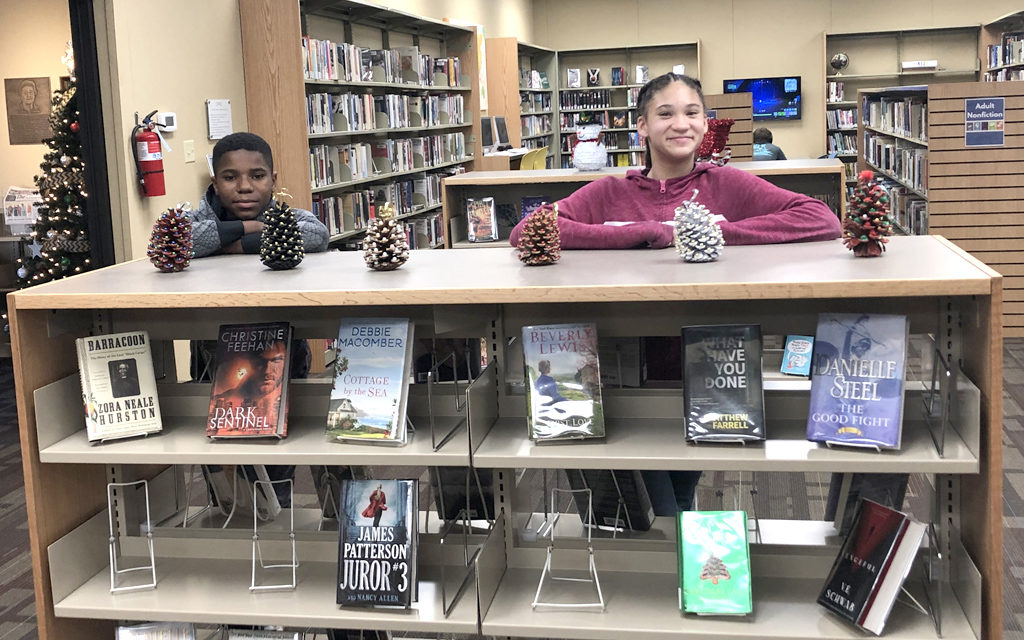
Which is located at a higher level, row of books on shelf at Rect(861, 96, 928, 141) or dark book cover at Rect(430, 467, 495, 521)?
row of books on shelf at Rect(861, 96, 928, 141)

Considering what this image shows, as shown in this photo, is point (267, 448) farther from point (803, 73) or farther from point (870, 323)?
point (803, 73)

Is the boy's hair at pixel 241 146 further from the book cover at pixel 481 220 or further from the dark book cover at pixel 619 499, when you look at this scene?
the book cover at pixel 481 220

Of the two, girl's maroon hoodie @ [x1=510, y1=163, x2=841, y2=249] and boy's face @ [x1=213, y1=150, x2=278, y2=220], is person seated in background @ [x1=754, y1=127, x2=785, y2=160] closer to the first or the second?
girl's maroon hoodie @ [x1=510, y1=163, x2=841, y2=249]

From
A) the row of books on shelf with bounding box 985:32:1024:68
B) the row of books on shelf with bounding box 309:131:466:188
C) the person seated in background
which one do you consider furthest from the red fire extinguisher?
the row of books on shelf with bounding box 985:32:1024:68

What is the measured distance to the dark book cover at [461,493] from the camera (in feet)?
7.75

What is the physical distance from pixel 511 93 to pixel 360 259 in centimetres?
933

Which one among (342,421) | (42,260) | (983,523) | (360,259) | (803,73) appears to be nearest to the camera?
(983,523)

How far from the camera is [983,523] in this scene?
1.85m

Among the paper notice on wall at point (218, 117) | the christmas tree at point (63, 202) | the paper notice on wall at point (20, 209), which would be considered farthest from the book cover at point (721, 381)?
the paper notice on wall at point (20, 209)

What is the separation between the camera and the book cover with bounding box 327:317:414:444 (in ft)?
6.84

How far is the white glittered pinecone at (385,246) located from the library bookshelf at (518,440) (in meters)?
0.03

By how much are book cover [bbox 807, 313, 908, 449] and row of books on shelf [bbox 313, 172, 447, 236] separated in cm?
383

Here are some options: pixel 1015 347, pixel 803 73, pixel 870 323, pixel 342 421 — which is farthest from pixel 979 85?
pixel 803 73

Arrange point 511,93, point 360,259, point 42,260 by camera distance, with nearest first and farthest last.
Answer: point 360,259 < point 42,260 < point 511,93
